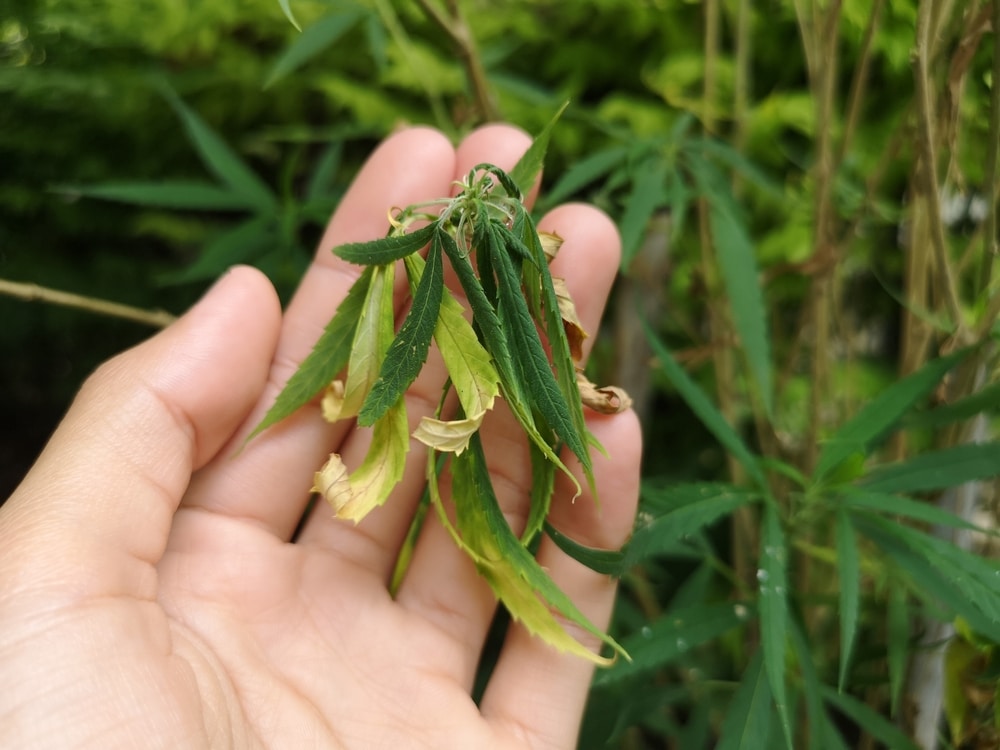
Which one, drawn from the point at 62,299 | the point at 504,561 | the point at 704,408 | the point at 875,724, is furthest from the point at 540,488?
the point at 62,299

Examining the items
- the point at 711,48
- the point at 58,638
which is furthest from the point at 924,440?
the point at 58,638

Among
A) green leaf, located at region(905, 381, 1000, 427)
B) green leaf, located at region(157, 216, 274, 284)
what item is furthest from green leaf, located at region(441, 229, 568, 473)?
green leaf, located at region(157, 216, 274, 284)

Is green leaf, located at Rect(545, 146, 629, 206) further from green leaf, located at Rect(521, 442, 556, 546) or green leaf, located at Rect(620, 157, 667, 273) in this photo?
green leaf, located at Rect(521, 442, 556, 546)

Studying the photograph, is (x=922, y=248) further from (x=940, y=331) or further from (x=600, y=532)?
(x=600, y=532)

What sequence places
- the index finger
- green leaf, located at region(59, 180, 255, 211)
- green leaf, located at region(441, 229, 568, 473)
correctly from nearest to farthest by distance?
green leaf, located at region(441, 229, 568, 473) < the index finger < green leaf, located at region(59, 180, 255, 211)

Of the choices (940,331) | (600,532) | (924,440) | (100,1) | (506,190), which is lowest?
(924,440)

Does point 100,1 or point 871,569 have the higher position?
point 100,1
